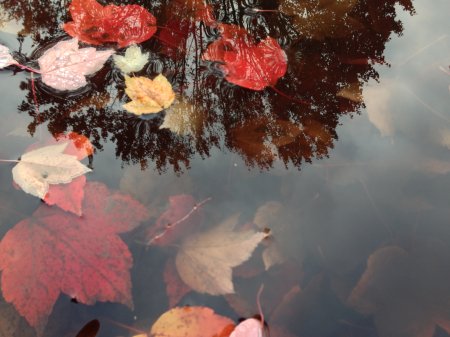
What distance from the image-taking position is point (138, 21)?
5.43ft

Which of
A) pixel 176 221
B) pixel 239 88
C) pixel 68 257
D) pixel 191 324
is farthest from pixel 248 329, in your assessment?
pixel 239 88

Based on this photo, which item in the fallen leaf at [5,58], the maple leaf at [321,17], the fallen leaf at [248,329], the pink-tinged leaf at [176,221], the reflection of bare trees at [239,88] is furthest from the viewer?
the maple leaf at [321,17]

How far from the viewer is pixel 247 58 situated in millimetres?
1595

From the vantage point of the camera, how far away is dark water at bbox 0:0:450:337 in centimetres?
112

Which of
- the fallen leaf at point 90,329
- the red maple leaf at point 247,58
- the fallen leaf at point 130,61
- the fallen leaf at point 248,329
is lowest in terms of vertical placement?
the fallen leaf at point 90,329

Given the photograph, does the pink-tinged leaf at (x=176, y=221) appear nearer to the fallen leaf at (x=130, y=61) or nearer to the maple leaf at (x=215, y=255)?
the maple leaf at (x=215, y=255)

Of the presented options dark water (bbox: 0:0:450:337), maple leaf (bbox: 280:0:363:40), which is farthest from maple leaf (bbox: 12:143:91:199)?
maple leaf (bbox: 280:0:363:40)

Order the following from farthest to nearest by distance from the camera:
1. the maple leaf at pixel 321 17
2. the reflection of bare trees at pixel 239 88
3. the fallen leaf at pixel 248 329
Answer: the maple leaf at pixel 321 17
the reflection of bare trees at pixel 239 88
the fallen leaf at pixel 248 329

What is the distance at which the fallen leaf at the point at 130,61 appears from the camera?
1526 millimetres

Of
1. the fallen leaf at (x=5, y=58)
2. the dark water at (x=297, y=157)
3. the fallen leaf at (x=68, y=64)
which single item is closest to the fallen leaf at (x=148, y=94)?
the dark water at (x=297, y=157)

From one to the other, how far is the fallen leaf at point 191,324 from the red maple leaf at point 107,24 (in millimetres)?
1040

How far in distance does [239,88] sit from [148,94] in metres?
0.34

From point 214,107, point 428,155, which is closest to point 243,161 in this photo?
point 214,107

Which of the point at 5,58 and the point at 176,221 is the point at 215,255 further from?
the point at 5,58
